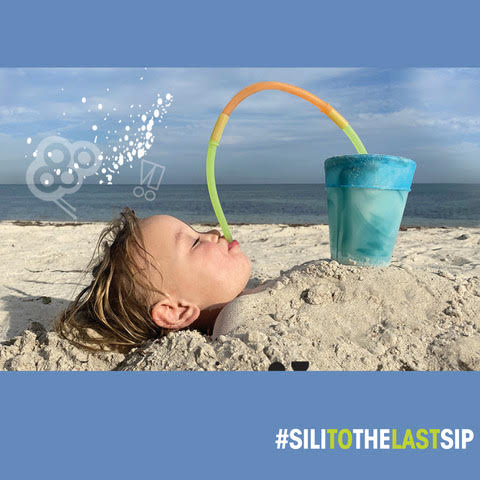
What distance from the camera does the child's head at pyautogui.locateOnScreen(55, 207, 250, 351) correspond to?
1675 millimetres

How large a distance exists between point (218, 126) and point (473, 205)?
53.4ft

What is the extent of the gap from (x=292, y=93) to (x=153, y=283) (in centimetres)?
85

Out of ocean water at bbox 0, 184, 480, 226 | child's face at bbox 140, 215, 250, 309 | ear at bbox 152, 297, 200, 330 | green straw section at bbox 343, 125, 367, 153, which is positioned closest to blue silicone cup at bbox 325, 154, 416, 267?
green straw section at bbox 343, 125, 367, 153

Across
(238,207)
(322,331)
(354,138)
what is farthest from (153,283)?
(238,207)

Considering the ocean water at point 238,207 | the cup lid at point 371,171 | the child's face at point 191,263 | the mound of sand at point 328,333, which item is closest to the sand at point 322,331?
the mound of sand at point 328,333

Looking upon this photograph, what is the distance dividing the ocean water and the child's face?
854 cm

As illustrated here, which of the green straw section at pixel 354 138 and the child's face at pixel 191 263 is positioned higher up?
the green straw section at pixel 354 138

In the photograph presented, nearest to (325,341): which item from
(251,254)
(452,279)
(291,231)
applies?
(452,279)

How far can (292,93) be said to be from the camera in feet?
5.93

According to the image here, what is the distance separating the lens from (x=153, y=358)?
1.46m

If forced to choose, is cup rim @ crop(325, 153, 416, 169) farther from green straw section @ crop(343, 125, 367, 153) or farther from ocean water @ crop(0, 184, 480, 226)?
ocean water @ crop(0, 184, 480, 226)

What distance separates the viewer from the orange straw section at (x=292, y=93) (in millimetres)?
1801

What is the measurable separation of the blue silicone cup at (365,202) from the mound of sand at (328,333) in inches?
2.9

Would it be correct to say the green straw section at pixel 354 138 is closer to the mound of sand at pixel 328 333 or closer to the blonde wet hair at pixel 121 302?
the mound of sand at pixel 328 333
